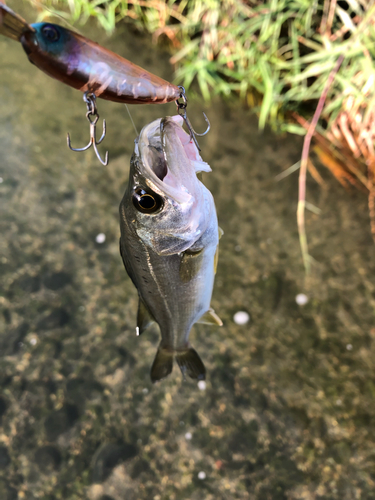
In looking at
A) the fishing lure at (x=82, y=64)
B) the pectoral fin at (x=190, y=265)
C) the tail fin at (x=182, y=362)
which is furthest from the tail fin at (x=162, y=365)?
the fishing lure at (x=82, y=64)

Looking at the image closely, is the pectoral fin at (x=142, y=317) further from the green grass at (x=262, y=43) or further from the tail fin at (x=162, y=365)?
the green grass at (x=262, y=43)

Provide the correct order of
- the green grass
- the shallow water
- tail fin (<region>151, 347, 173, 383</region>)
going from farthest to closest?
the green grass, the shallow water, tail fin (<region>151, 347, 173, 383</region>)

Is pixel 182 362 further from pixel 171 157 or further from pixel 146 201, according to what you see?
pixel 171 157

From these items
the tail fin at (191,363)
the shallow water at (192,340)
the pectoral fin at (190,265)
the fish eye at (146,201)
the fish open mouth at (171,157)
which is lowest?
the shallow water at (192,340)

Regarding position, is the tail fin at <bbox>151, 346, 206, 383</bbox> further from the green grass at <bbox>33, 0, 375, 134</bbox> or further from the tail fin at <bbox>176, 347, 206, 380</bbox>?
the green grass at <bbox>33, 0, 375, 134</bbox>

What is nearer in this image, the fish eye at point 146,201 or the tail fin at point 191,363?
the fish eye at point 146,201

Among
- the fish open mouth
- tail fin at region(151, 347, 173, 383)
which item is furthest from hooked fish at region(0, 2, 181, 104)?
tail fin at region(151, 347, 173, 383)
